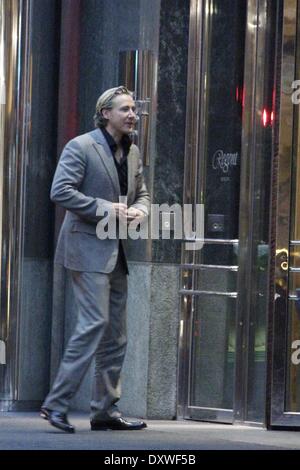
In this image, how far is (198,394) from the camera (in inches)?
417

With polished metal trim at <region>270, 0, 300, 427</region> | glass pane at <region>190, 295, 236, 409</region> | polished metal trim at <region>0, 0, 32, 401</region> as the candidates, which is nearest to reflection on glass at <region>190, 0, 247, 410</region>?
glass pane at <region>190, 295, 236, 409</region>

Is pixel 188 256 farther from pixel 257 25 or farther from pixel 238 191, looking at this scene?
pixel 257 25

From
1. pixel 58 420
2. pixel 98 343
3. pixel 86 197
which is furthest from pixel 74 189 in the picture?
pixel 58 420

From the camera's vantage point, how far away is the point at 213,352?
10.6 meters

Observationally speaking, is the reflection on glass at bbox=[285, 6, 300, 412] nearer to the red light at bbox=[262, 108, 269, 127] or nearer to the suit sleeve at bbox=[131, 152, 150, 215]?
the red light at bbox=[262, 108, 269, 127]

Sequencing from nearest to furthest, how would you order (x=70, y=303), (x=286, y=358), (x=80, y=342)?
1. (x=80, y=342)
2. (x=286, y=358)
3. (x=70, y=303)

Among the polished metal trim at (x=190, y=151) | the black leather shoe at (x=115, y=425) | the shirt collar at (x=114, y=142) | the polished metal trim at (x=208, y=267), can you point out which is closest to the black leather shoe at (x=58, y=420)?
the black leather shoe at (x=115, y=425)

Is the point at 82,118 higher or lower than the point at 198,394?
higher

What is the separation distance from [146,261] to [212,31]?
1.51 meters

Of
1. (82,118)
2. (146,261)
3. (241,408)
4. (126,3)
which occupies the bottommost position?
(241,408)

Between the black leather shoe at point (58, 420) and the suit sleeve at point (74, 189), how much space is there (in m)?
1.09

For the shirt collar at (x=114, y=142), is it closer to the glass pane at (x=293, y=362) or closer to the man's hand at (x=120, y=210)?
the man's hand at (x=120, y=210)

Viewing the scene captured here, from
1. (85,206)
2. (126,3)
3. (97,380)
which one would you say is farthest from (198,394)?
(126,3)

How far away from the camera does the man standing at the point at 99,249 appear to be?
30.6ft
